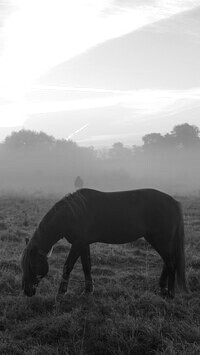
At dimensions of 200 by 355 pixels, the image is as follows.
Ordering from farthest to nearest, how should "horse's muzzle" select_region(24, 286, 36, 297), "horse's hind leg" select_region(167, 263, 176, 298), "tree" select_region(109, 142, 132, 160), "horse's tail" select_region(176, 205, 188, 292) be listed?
"tree" select_region(109, 142, 132, 160) < "horse's tail" select_region(176, 205, 188, 292) < "horse's hind leg" select_region(167, 263, 176, 298) < "horse's muzzle" select_region(24, 286, 36, 297)

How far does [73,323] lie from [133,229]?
2271 mm

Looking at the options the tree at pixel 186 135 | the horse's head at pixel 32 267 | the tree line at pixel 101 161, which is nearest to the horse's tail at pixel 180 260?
the horse's head at pixel 32 267

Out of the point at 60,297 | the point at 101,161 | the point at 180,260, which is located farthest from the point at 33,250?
the point at 101,161

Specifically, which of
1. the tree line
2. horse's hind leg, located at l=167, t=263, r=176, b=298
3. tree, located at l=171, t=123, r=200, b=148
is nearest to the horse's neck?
horse's hind leg, located at l=167, t=263, r=176, b=298

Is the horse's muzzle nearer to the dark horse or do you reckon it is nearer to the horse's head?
the horse's head

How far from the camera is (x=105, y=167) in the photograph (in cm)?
6675

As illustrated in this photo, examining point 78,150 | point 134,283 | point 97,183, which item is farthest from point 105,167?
point 134,283

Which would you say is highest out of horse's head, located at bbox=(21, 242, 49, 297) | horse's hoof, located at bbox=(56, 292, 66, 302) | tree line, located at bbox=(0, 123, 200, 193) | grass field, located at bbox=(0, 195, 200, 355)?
tree line, located at bbox=(0, 123, 200, 193)

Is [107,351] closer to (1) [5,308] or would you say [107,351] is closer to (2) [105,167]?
(1) [5,308]

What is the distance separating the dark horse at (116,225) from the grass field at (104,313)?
1.85ft

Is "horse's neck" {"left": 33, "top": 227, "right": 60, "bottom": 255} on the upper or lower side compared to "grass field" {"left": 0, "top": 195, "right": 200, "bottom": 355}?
upper

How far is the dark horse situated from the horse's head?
8.1 inches

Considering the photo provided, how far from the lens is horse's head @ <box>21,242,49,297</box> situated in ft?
21.0

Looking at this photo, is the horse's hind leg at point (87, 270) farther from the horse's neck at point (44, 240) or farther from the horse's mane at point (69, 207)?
the horse's mane at point (69, 207)
